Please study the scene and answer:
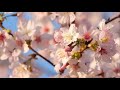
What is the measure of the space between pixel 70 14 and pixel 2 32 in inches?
13.5

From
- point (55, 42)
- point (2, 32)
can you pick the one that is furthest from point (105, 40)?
point (2, 32)

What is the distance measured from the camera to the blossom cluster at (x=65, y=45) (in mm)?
1317

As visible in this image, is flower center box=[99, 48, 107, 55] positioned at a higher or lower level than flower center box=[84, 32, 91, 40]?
lower

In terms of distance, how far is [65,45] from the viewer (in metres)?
1.35

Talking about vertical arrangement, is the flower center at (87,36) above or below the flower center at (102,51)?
above

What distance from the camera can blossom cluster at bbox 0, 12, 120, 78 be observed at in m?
A: 1.32

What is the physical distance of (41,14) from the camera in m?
1.59
